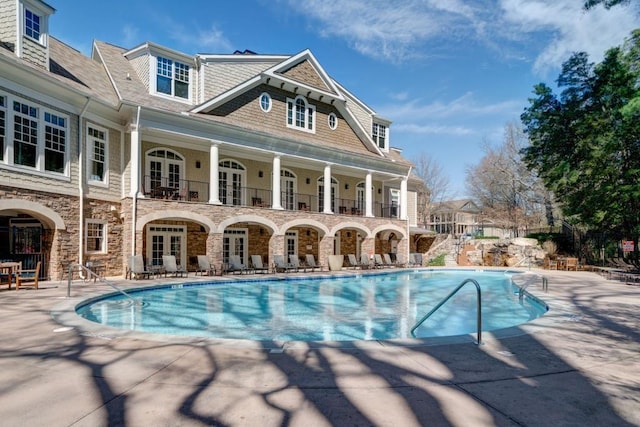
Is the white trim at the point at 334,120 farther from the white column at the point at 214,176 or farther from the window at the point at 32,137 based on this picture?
the window at the point at 32,137

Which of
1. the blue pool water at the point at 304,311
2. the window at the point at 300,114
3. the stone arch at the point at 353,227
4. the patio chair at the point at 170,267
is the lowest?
the blue pool water at the point at 304,311

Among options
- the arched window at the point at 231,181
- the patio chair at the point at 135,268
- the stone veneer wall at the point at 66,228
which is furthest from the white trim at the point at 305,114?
the patio chair at the point at 135,268

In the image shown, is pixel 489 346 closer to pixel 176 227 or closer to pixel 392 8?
pixel 392 8

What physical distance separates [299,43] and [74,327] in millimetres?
20737

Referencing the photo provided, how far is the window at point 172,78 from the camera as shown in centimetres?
1791

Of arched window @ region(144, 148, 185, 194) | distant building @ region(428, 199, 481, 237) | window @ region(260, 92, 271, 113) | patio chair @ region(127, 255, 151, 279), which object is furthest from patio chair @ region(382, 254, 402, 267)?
distant building @ region(428, 199, 481, 237)

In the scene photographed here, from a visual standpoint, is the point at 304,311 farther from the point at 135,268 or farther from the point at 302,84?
the point at 302,84

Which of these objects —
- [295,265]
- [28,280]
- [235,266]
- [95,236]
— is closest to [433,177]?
[295,265]

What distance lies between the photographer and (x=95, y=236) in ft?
50.3

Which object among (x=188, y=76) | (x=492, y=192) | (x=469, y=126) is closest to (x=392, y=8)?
(x=188, y=76)

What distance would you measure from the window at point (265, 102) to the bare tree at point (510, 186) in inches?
948

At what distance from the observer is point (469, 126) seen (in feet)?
133

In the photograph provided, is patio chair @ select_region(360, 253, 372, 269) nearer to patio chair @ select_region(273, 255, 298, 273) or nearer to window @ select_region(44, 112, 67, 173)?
patio chair @ select_region(273, 255, 298, 273)

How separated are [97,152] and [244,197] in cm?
741
